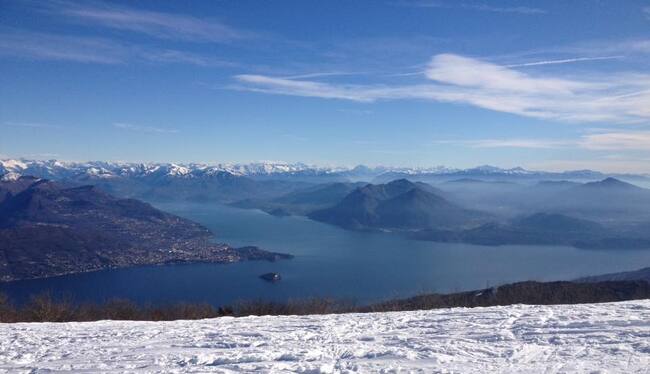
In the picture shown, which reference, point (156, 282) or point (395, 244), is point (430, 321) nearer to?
point (156, 282)

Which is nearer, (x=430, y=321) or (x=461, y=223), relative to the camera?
(x=430, y=321)

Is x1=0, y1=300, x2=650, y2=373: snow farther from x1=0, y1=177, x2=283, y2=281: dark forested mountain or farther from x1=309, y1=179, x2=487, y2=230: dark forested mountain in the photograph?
x1=309, y1=179, x2=487, y2=230: dark forested mountain

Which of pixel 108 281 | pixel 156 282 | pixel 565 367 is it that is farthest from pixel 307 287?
pixel 565 367

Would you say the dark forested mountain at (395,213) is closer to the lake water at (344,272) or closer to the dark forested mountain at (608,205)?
the lake water at (344,272)

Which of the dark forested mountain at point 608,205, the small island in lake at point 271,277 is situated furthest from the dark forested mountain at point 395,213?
the small island in lake at point 271,277

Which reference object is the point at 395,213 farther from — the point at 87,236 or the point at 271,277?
the point at 271,277

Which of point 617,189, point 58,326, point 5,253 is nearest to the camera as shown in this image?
point 58,326
